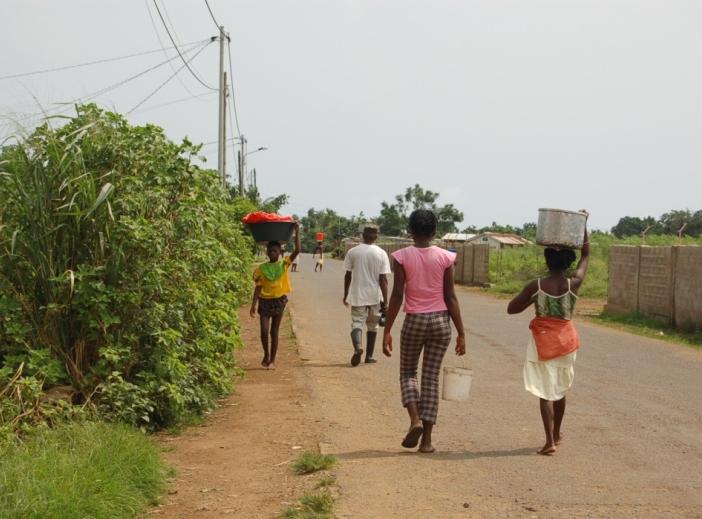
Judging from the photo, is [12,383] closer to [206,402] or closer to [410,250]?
[206,402]

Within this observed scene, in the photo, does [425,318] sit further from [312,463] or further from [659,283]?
[659,283]

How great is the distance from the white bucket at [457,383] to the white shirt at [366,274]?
14.8 feet

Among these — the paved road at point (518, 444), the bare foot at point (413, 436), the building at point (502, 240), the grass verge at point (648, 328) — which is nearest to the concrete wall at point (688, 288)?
the grass verge at point (648, 328)

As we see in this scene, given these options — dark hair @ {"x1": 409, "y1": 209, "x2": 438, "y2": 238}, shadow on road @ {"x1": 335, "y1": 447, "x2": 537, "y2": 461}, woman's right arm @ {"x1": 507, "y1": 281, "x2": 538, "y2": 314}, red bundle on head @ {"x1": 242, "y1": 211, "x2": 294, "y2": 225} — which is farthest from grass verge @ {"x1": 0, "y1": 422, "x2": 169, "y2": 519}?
red bundle on head @ {"x1": 242, "y1": 211, "x2": 294, "y2": 225}

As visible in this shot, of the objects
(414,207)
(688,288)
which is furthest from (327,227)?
(688,288)

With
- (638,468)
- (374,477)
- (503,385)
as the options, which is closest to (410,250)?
(374,477)

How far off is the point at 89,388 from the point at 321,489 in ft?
7.69

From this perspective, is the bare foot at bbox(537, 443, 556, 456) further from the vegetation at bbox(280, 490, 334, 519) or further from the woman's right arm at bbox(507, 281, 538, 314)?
the vegetation at bbox(280, 490, 334, 519)

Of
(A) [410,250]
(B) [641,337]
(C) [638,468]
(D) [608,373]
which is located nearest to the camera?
(C) [638,468]

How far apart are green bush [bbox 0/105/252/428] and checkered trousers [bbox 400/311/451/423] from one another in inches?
73.0

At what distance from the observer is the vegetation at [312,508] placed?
5.07 meters

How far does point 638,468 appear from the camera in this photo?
620 centimetres

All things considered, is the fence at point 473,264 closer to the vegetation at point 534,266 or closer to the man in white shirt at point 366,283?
the vegetation at point 534,266

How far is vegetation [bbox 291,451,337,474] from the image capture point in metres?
6.19
